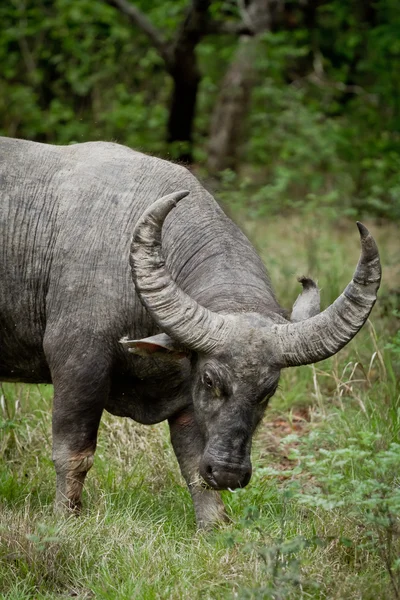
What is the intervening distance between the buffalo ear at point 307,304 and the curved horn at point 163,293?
72 centimetres

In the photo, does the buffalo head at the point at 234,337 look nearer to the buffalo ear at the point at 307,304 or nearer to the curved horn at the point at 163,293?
the curved horn at the point at 163,293

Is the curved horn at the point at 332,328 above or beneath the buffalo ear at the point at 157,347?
above

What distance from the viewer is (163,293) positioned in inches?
217

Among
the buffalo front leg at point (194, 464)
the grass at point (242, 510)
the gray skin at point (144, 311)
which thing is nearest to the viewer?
the grass at point (242, 510)

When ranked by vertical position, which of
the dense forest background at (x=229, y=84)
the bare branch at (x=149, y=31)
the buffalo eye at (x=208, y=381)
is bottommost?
the dense forest background at (x=229, y=84)

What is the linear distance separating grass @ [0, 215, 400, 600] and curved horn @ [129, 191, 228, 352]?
2.68ft

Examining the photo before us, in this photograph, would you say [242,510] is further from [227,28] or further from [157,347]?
[227,28]

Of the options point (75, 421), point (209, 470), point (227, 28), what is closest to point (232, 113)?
point (227, 28)

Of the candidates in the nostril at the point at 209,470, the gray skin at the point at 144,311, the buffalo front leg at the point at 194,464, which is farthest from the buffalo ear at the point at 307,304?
the nostril at the point at 209,470

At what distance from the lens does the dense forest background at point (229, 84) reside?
51.5ft

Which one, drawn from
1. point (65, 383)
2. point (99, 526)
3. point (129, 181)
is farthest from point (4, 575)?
point (129, 181)

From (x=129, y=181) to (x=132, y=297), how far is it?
34.8 inches

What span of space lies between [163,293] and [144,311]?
63cm

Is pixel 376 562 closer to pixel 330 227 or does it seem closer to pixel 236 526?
pixel 236 526
